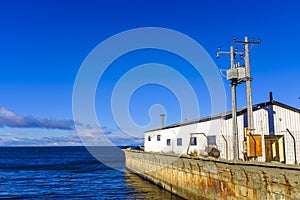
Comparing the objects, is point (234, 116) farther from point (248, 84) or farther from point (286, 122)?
point (286, 122)

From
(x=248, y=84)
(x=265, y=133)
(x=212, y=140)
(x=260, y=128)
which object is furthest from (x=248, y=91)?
(x=212, y=140)

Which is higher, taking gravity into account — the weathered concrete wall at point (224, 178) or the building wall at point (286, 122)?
the building wall at point (286, 122)

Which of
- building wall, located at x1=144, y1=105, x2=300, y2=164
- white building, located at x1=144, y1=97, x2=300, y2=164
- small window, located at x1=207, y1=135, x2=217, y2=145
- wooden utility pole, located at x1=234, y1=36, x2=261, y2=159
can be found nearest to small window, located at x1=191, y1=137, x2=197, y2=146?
building wall, located at x1=144, y1=105, x2=300, y2=164

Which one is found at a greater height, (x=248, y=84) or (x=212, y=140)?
(x=248, y=84)

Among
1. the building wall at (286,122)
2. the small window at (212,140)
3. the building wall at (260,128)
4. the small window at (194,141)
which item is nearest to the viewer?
the building wall at (260,128)

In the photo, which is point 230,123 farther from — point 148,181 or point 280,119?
point 148,181

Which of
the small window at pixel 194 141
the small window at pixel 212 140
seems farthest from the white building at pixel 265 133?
the small window at pixel 194 141

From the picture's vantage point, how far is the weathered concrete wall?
1423cm

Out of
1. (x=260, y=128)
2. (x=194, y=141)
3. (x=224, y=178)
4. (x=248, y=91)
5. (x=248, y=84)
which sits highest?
(x=248, y=84)

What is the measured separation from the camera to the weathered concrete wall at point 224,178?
14.2 m

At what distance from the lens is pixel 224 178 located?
20.2m

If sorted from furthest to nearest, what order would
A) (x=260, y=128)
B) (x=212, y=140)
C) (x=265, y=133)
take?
(x=212, y=140), (x=260, y=128), (x=265, y=133)

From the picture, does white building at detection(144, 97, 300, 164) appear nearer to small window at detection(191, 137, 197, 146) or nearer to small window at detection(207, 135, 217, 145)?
small window at detection(207, 135, 217, 145)

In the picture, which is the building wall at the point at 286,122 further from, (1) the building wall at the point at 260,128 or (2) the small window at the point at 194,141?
(2) the small window at the point at 194,141
